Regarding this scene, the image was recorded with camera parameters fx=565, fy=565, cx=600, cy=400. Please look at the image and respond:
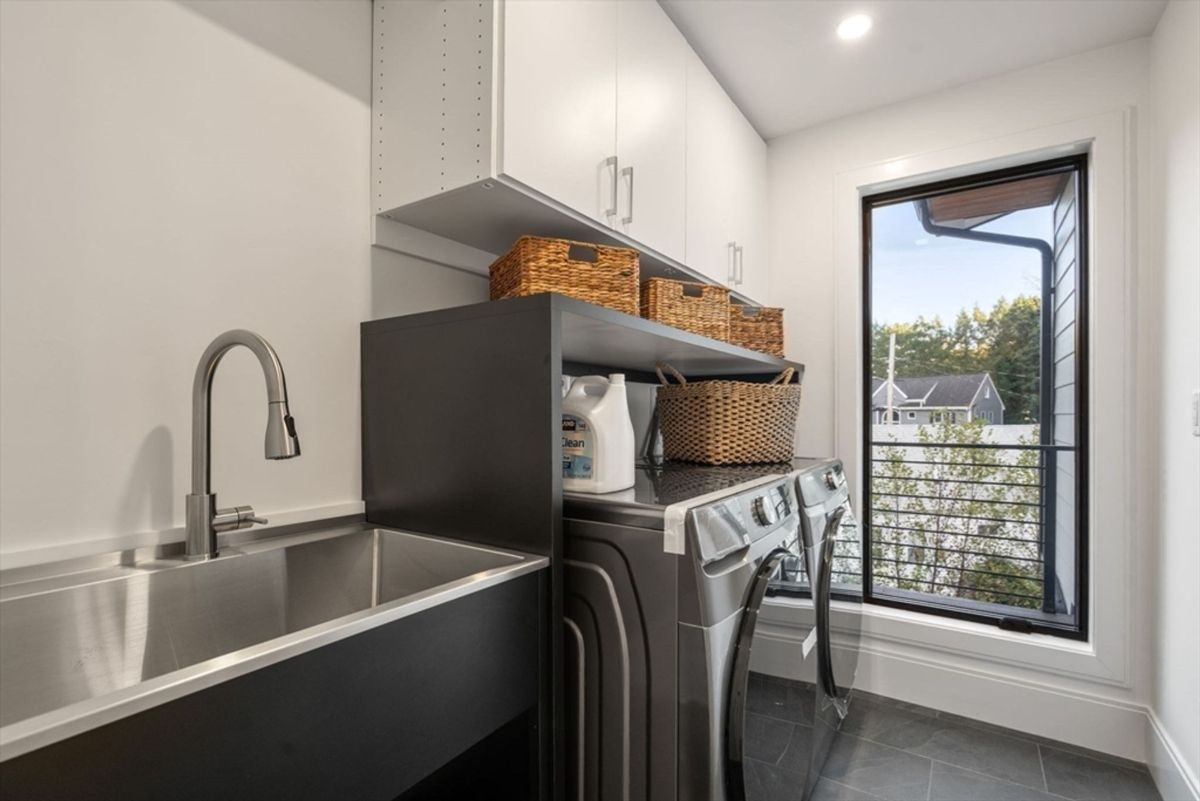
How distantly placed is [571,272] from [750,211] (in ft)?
5.16

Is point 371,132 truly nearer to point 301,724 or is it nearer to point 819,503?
point 301,724

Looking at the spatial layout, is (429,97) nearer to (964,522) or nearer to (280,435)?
(280,435)

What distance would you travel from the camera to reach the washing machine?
1.03m

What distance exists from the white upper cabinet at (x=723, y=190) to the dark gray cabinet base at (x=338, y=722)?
145 centimetres

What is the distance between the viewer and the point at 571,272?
51.6 inches

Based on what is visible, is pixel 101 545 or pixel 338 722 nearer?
pixel 338 722

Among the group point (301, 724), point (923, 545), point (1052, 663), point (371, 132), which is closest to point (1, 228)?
point (371, 132)

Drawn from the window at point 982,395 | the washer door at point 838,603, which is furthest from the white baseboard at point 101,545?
the window at point 982,395

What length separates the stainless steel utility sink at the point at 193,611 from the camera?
2.13ft

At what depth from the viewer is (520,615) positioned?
1.03 meters

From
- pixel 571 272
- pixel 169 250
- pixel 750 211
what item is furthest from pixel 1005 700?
pixel 169 250

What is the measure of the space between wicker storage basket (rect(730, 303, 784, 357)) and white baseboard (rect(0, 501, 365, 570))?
1583 mm

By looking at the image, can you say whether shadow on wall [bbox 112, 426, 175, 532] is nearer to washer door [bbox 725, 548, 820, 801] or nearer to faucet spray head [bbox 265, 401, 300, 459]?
faucet spray head [bbox 265, 401, 300, 459]

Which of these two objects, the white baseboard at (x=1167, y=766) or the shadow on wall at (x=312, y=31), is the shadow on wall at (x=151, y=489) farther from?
the white baseboard at (x=1167, y=766)
